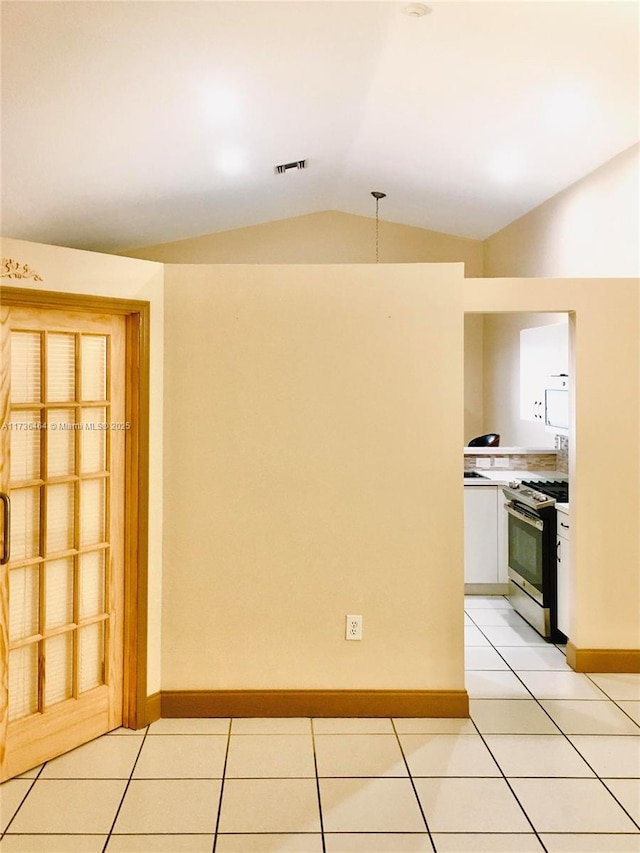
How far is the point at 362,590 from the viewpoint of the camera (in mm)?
3627

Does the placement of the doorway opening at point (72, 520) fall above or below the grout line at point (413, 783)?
above

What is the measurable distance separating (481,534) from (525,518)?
26.0 inches

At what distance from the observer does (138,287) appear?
340cm

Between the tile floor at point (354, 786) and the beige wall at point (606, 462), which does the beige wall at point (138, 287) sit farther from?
the beige wall at point (606, 462)

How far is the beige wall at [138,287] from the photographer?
3.00 m

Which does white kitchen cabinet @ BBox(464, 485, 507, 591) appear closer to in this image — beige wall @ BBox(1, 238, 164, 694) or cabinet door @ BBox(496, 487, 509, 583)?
cabinet door @ BBox(496, 487, 509, 583)

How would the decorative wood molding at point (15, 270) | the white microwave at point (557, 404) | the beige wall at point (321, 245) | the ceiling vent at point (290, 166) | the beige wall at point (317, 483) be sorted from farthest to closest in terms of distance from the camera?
1. the beige wall at point (321, 245)
2. the ceiling vent at point (290, 166)
3. the white microwave at point (557, 404)
4. the beige wall at point (317, 483)
5. the decorative wood molding at point (15, 270)

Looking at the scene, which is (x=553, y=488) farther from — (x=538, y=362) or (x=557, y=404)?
(x=538, y=362)

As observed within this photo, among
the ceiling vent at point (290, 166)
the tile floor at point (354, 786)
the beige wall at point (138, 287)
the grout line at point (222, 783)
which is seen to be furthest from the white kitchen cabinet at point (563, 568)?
the ceiling vent at point (290, 166)

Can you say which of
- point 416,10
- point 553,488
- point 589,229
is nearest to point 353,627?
point 553,488

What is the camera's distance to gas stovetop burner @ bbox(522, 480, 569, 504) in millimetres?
4827

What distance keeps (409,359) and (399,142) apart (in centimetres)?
278

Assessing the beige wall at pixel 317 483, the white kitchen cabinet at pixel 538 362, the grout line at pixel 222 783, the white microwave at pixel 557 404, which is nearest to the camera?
the grout line at pixel 222 783

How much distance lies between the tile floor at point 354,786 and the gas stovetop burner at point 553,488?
1.35 m
